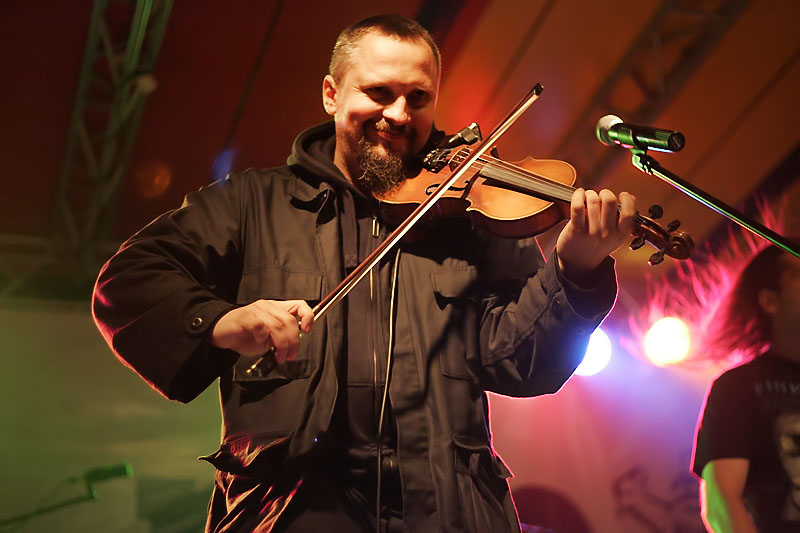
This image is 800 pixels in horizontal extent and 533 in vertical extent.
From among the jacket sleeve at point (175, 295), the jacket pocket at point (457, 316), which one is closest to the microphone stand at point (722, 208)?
the jacket pocket at point (457, 316)

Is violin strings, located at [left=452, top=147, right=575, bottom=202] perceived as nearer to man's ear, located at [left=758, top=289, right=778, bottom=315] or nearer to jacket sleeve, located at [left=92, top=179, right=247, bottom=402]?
jacket sleeve, located at [left=92, top=179, right=247, bottom=402]

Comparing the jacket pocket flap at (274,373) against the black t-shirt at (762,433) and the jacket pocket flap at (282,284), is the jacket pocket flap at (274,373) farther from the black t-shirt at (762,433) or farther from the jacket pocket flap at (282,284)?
the black t-shirt at (762,433)

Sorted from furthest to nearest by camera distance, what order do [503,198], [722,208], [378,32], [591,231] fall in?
[378,32] → [503,198] → [722,208] → [591,231]

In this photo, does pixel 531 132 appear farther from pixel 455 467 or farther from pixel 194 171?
pixel 455 467

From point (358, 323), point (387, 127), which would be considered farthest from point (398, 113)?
point (358, 323)

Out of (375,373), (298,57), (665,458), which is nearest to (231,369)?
(375,373)

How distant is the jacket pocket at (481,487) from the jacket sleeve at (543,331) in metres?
0.20

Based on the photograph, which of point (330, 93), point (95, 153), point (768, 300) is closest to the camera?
point (330, 93)

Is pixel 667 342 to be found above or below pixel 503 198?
below

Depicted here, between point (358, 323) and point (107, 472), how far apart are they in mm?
2795

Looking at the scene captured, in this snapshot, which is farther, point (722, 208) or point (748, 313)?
point (748, 313)

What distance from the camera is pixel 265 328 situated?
4.56ft

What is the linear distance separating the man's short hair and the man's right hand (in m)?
0.92

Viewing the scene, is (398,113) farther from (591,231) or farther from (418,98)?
(591,231)
